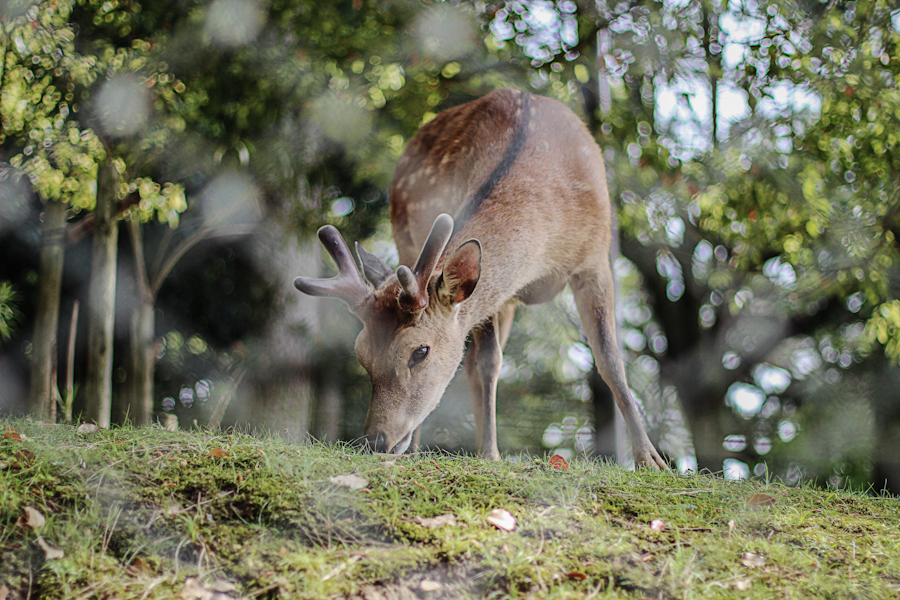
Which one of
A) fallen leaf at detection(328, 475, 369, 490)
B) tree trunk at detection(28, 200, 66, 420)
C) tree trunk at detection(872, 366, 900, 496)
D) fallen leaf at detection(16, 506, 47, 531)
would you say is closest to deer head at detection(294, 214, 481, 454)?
fallen leaf at detection(328, 475, 369, 490)

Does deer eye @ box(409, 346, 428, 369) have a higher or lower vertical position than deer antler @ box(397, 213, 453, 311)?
lower

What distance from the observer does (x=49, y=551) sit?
99.7 inches

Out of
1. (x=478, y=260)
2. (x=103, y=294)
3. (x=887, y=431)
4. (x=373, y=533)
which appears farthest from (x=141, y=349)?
→ (x=887, y=431)

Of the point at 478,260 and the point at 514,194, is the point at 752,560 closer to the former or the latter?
the point at 478,260

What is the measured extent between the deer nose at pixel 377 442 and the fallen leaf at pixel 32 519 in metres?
1.77

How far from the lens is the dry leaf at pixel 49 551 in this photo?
8.24 feet

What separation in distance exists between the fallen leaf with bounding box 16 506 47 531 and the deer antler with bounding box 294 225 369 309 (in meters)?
2.10

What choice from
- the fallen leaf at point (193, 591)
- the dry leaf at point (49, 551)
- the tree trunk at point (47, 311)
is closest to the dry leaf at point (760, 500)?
the fallen leaf at point (193, 591)

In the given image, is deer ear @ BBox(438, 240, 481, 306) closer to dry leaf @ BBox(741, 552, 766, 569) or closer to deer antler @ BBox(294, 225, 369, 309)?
deer antler @ BBox(294, 225, 369, 309)

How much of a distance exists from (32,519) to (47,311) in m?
5.43

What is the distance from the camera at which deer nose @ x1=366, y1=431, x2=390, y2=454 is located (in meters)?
4.13

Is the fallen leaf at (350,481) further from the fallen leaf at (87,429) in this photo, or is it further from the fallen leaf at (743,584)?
the fallen leaf at (87,429)

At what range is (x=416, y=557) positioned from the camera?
8.51 feet

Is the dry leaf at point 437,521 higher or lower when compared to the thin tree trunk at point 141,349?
lower
